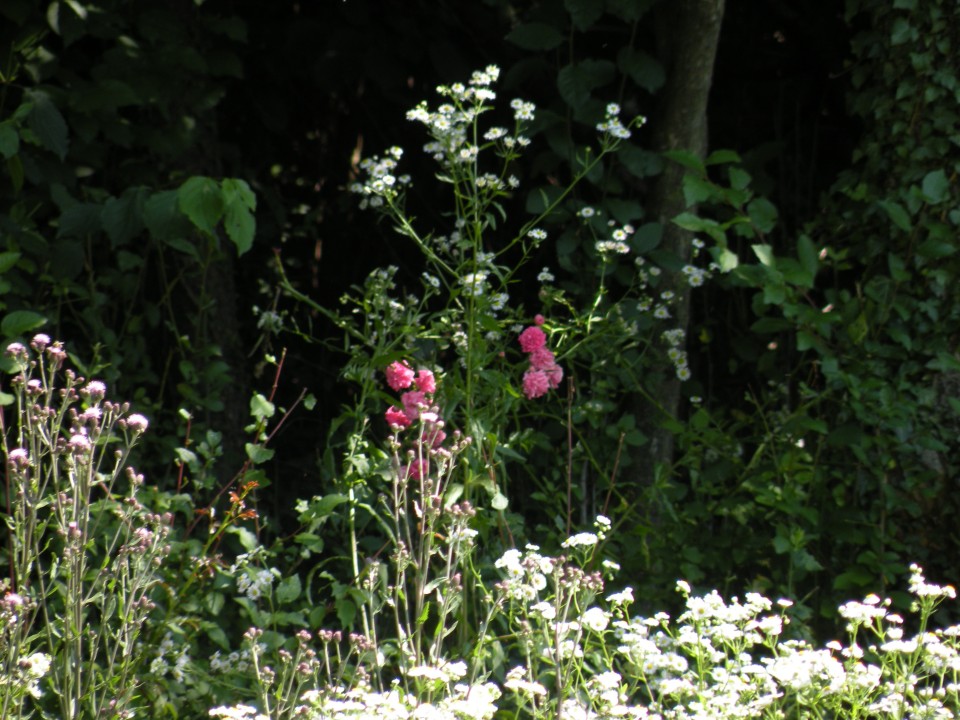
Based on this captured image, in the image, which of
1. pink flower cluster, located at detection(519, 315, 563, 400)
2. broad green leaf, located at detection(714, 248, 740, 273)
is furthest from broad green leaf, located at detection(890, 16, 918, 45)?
pink flower cluster, located at detection(519, 315, 563, 400)

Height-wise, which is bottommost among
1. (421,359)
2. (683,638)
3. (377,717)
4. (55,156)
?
(377,717)

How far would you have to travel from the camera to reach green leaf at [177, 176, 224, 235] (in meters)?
3.22

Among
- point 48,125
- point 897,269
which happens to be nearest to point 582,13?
point 897,269

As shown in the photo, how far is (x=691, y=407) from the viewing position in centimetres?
449

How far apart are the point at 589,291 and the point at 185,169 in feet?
4.85

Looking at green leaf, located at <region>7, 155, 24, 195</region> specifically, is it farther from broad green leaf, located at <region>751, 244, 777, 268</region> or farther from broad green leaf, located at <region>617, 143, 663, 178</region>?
broad green leaf, located at <region>751, 244, 777, 268</region>

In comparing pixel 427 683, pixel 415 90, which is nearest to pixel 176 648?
pixel 427 683

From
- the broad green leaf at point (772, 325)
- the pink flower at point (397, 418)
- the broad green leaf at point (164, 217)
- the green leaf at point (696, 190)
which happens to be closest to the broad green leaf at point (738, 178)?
the green leaf at point (696, 190)

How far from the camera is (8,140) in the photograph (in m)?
3.46

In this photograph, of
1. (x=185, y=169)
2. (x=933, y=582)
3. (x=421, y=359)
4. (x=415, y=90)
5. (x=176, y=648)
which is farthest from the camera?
(x=415, y=90)

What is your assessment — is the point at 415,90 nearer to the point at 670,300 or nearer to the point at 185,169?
the point at 185,169

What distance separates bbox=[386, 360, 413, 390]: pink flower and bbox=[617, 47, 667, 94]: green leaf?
1504 millimetres

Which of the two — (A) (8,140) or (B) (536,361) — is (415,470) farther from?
(A) (8,140)

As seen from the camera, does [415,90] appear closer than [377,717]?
No
